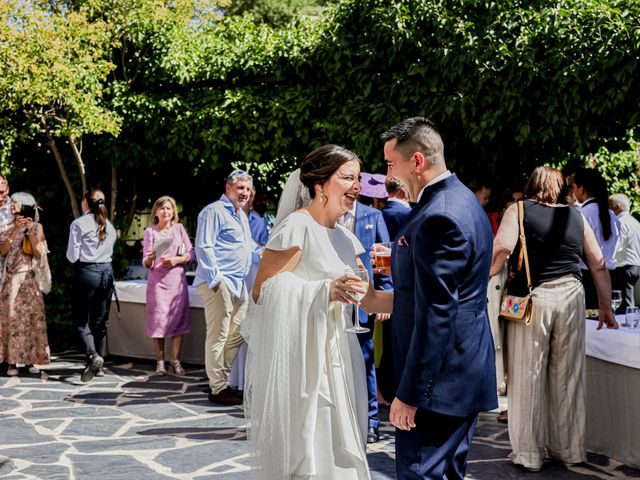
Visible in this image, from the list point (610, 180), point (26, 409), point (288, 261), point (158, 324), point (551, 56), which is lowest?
point (26, 409)

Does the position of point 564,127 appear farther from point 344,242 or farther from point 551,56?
point 344,242

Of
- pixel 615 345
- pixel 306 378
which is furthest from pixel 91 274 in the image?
pixel 615 345

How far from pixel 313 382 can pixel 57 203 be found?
969cm

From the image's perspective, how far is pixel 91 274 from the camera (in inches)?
349

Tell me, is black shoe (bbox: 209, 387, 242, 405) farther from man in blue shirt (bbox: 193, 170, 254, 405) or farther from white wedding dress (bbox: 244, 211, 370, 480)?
white wedding dress (bbox: 244, 211, 370, 480)

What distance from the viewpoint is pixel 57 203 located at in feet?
40.9

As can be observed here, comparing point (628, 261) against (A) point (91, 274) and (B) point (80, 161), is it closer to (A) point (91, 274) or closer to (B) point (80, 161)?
(A) point (91, 274)

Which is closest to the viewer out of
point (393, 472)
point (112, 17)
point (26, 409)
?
point (393, 472)

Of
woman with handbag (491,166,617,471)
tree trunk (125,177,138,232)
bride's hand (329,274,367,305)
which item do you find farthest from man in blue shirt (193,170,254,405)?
tree trunk (125,177,138,232)

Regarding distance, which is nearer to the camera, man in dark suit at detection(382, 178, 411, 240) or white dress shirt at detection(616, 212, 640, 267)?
man in dark suit at detection(382, 178, 411, 240)

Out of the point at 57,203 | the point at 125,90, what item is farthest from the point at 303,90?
the point at 57,203

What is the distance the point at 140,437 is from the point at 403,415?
398 centimetres

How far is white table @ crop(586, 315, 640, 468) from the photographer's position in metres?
5.25

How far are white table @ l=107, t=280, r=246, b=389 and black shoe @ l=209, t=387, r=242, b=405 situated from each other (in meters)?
2.10
